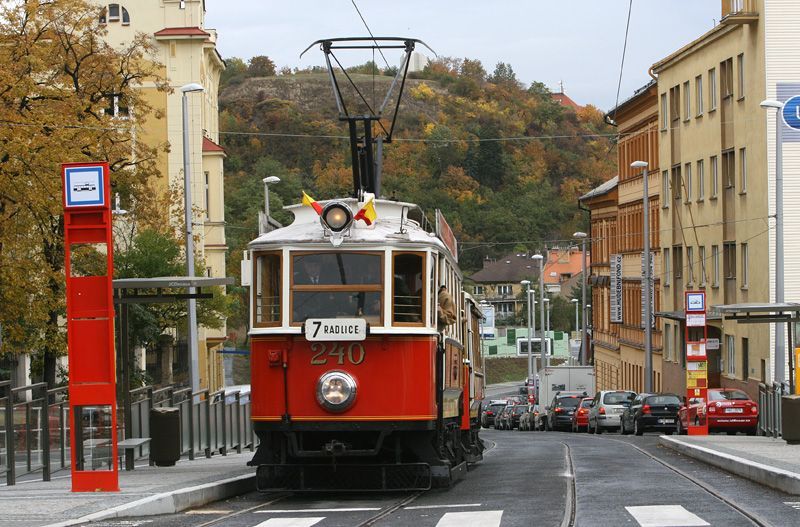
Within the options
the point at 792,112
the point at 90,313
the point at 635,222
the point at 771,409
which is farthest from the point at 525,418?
the point at 90,313

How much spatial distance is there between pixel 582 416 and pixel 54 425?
33198mm

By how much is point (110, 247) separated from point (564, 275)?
14253cm

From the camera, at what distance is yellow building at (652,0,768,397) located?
165ft

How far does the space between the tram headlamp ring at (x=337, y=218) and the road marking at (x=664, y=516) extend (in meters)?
4.61

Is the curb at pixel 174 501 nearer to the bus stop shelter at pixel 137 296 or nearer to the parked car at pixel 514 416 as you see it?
the bus stop shelter at pixel 137 296

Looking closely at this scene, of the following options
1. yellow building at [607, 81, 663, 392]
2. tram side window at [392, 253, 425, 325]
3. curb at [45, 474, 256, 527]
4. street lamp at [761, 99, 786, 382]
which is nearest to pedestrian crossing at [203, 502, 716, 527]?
curb at [45, 474, 256, 527]

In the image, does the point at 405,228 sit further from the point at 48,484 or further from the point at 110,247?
the point at 48,484

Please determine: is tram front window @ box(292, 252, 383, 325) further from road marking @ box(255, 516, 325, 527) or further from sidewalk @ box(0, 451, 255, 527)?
road marking @ box(255, 516, 325, 527)

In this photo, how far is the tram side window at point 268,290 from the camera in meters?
16.8

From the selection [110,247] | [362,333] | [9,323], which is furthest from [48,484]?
[9,323]

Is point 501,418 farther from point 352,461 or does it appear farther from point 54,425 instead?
point 352,461

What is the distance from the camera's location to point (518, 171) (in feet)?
475

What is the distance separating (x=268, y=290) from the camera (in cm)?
1691

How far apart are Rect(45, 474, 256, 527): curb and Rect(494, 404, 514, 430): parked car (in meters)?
51.2
